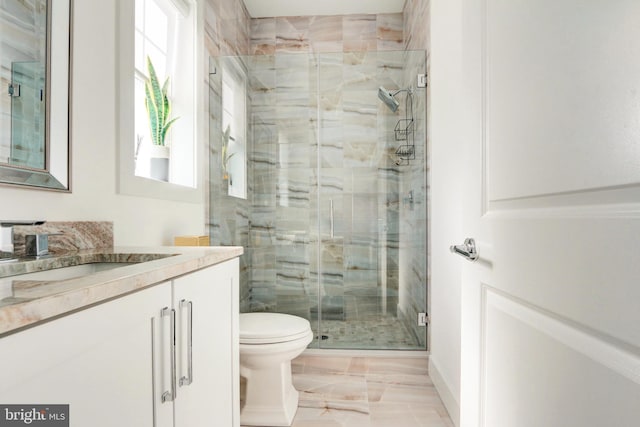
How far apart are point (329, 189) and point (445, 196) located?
0.88m

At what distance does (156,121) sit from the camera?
5.75ft

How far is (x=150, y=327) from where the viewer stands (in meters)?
0.71

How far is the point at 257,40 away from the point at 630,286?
3502 mm

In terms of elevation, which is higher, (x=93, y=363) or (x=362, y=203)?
(x=362, y=203)

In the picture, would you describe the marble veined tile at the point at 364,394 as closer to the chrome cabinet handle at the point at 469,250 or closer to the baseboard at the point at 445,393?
the baseboard at the point at 445,393

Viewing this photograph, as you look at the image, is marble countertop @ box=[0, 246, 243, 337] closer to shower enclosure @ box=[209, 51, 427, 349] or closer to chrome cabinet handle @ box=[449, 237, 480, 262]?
chrome cabinet handle @ box=[449, 237, 480, 262]

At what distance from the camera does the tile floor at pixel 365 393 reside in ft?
5.86

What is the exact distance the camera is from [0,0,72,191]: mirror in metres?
0.94

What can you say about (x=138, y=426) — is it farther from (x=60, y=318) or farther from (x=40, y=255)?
(x=40, y=255)

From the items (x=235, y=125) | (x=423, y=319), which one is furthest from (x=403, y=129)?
(x=423, y=319)

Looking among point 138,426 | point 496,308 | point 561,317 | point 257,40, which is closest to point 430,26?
point 257,40

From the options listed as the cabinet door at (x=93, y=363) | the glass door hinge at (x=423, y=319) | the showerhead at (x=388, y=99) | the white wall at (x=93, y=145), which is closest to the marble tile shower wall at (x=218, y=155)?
the white wall at (x=93, y=145)

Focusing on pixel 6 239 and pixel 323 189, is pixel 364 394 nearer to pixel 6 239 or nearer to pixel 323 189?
pixel 323 189

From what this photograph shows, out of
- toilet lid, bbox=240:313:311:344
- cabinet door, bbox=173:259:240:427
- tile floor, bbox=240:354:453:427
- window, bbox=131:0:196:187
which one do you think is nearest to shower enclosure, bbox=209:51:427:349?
tile floor, bbox=240:354:453:427
